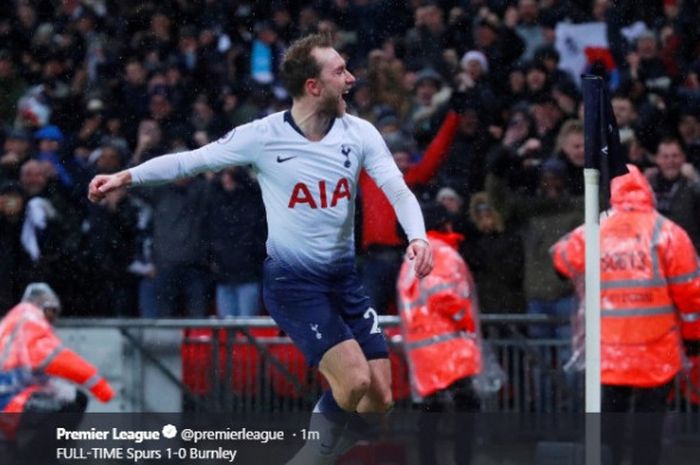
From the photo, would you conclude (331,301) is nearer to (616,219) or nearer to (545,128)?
(616,219)

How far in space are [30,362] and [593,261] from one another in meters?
3.66

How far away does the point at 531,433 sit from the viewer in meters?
11.9

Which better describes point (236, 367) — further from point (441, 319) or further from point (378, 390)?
point (378, 390)

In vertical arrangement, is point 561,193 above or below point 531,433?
above

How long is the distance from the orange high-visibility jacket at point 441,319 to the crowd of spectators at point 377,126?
6.14ft

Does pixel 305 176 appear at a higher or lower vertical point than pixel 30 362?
higher

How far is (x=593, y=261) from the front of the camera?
8.73 m

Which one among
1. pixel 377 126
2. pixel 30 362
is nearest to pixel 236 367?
pixel 30 362

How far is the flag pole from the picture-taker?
871 centimetres

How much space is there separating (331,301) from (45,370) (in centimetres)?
240

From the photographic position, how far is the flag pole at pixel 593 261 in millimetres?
8711

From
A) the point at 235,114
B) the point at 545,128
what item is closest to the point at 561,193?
the point at 545,128

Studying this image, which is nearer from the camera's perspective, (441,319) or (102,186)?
(102,186)

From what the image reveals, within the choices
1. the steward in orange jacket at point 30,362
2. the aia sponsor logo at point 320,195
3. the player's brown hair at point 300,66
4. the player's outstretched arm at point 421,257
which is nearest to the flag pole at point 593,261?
the player's outstretched arm at point 421,257
